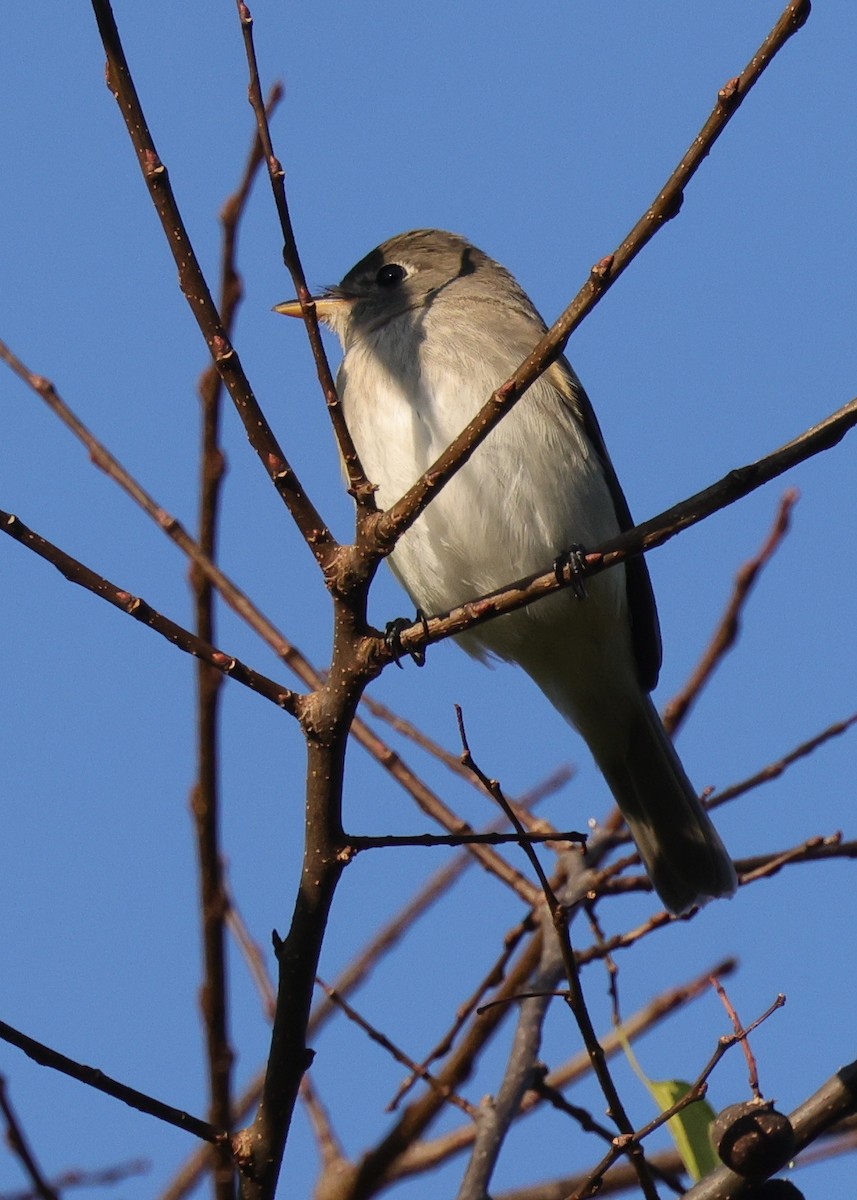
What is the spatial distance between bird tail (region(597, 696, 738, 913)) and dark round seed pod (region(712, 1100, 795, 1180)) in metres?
2.33

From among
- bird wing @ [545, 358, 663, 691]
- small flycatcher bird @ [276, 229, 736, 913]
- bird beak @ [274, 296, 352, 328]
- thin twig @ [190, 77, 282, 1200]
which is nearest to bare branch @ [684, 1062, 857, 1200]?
thin twig @ [190, 77, 282, 1200]

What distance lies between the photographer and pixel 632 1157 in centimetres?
267

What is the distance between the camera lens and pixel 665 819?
546 centimetres

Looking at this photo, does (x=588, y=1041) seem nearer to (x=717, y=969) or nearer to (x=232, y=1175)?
(x=232, y=1175)

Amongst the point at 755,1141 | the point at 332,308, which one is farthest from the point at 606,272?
the point at 332,308

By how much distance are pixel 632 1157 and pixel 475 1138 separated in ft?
2.73

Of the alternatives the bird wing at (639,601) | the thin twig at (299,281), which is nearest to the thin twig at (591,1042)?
the thin twig at (299,281)

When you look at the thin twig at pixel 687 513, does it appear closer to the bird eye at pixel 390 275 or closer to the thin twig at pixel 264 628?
the thin twig at pixel 264 628

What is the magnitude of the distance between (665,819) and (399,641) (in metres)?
2.52

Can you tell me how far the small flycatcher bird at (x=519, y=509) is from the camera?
4.88 m

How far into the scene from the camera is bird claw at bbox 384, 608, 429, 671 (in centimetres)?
298

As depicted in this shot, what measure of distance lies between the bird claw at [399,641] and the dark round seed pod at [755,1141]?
3.62ft

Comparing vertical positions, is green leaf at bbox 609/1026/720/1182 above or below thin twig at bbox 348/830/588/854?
below

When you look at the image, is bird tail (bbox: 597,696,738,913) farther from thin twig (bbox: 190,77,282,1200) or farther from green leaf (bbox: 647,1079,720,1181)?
thin twig (bbox: 190,77,282,1200)
